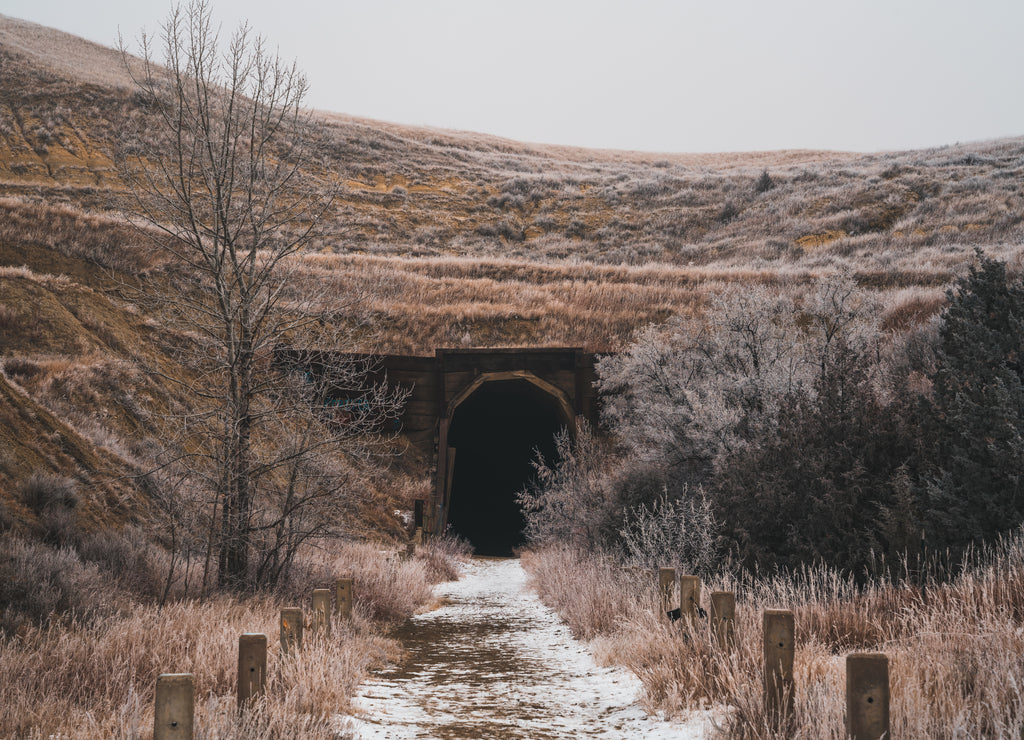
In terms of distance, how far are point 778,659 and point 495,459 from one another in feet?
92.6

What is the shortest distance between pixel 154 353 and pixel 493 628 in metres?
13.2

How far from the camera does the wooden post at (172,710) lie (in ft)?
12.7

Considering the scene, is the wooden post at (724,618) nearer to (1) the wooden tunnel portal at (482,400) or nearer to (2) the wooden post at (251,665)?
(2) the wooden post at (251,665)

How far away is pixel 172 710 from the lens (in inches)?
153

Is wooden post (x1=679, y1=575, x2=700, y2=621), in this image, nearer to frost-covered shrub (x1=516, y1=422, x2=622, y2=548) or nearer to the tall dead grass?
the tall dead grass

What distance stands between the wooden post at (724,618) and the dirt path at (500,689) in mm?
763

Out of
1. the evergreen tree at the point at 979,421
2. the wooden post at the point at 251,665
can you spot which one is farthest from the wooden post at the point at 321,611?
the evergreen tree at the point at 979,421

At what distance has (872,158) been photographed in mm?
64562

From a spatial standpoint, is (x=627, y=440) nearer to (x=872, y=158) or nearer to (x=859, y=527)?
(x=859, y=527)

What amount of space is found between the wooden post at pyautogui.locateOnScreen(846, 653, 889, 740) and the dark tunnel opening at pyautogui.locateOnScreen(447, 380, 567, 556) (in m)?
23.5

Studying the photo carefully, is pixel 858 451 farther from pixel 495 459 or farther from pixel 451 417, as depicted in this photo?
pixel 495 459

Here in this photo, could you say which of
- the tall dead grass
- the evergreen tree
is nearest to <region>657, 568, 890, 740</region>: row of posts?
the tall dead grass

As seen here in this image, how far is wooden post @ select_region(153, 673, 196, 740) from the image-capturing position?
3869mm

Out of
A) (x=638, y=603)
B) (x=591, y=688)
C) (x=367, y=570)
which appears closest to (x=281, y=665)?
(x=591, y=688)
